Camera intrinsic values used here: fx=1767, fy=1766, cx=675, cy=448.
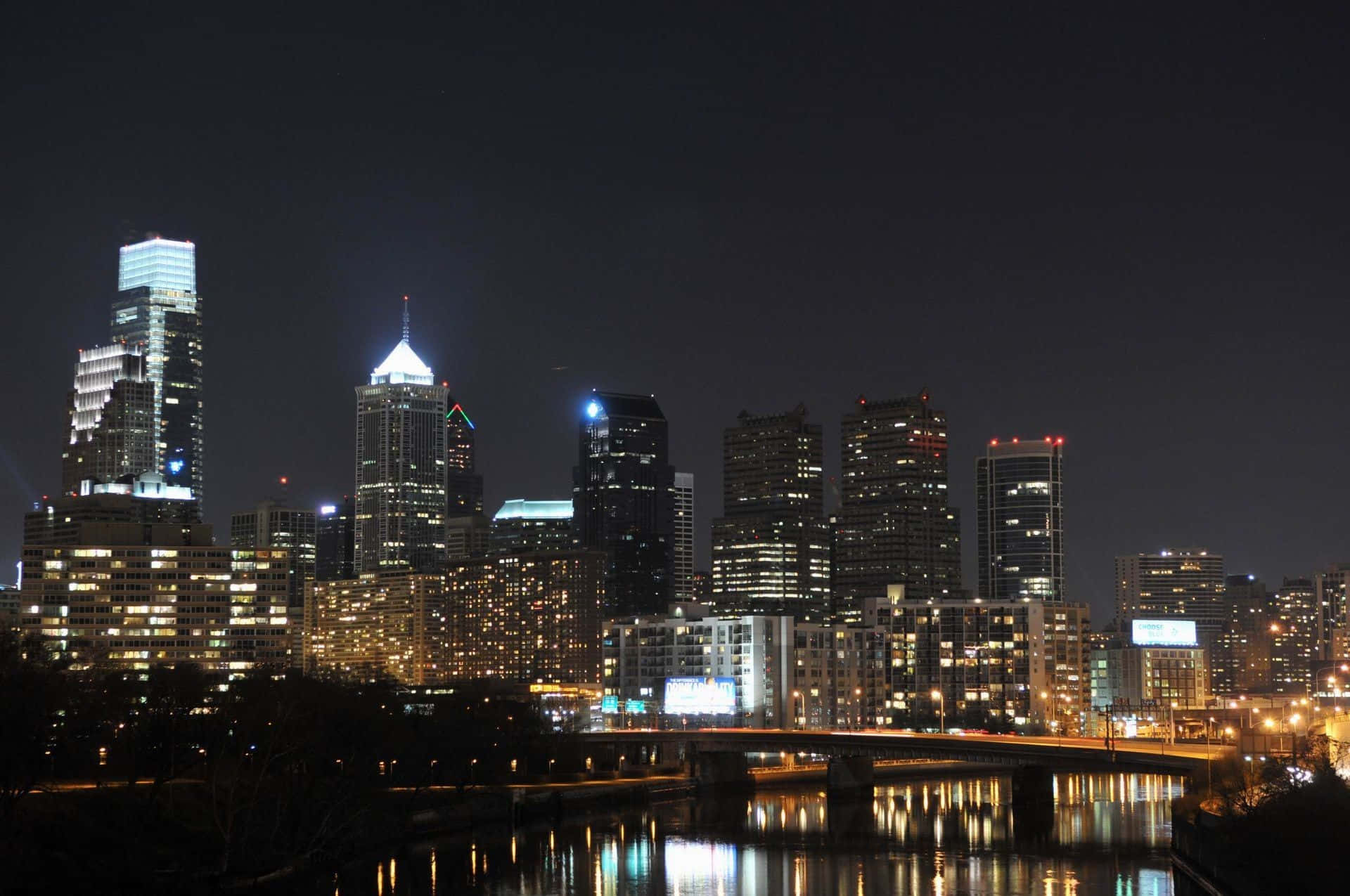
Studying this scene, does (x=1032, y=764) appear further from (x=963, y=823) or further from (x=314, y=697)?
(x=314, y=697)

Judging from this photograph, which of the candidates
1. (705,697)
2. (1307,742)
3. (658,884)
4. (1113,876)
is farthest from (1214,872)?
(705,697)

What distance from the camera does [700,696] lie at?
197 m

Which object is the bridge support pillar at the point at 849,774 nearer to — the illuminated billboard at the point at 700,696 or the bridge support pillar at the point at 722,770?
the bridge support pillar at the point at 722,770

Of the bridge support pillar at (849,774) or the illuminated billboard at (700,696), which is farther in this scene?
the illuminated billboard at (700,696)

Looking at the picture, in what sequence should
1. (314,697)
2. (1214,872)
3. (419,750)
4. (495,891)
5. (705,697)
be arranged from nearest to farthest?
(1214,872), (495,891), (314,697), (419,750), (705,697)

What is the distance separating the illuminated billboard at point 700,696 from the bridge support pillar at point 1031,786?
66.3m

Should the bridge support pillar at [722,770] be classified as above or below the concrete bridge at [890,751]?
below

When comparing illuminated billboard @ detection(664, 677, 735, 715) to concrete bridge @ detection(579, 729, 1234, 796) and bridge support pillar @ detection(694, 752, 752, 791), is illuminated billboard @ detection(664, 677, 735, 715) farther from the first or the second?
bridge support pillar @ detection(694, 752, 752, 791)

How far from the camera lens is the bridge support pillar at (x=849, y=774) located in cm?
14588

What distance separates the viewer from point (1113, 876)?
9088 centimetres

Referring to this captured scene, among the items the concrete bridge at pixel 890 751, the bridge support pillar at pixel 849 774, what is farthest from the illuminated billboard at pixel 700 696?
the bridge support pillar at pixel 849 774

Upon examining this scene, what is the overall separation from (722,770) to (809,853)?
1989 inches

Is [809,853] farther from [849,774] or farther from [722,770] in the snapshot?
[722,770]

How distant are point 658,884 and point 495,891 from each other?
8.95 m
